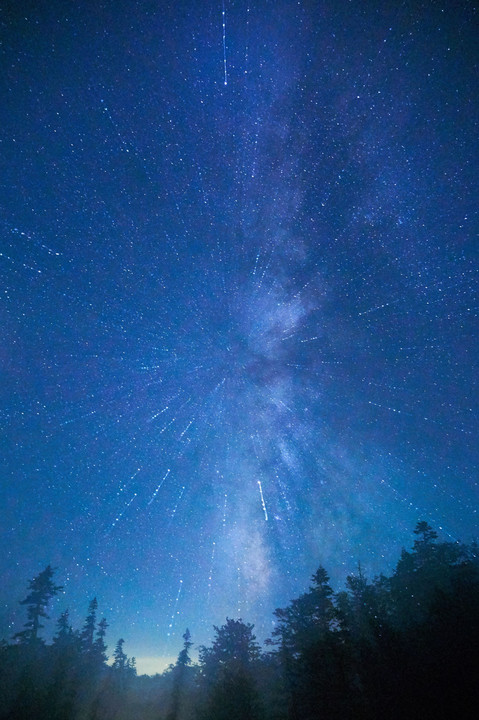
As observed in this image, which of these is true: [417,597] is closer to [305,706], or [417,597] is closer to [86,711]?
[305,706]

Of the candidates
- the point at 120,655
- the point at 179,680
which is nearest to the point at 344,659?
the point at 179,680

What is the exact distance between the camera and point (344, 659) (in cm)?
1817

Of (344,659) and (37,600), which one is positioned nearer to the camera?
(344,659)

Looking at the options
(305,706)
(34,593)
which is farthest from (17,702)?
(305,706)

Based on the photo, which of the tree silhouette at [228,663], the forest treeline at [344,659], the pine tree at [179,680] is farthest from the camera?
the pine tree at [179,680]

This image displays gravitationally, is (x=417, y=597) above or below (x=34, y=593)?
below

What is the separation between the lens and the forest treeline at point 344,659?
1619cm

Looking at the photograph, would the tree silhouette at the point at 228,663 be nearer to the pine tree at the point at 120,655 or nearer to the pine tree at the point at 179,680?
the pine tree at the point at 179,680

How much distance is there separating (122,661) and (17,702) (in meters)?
55.3

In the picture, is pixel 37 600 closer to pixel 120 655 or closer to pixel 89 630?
pixel 89 630

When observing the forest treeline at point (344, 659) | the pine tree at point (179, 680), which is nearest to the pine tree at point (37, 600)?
the forest treeline at point (344, 659)

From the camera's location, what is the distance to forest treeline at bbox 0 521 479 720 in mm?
16188

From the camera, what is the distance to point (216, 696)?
2170 centimetres

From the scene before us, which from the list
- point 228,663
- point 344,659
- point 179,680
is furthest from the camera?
point 179,680
